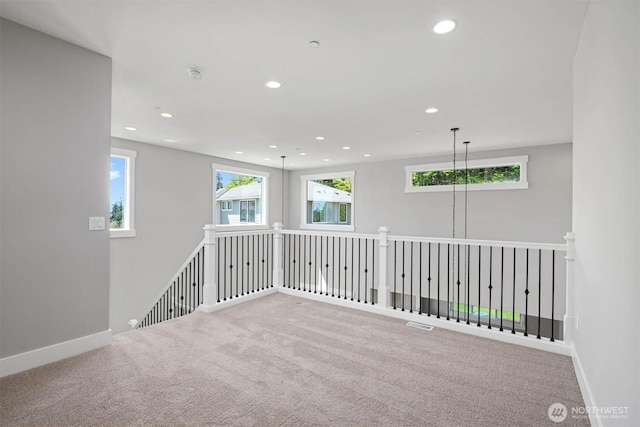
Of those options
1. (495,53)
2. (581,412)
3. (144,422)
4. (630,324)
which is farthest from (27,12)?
(581,412)

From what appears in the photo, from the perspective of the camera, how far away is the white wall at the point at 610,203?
123cm

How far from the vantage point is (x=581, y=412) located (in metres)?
2.03

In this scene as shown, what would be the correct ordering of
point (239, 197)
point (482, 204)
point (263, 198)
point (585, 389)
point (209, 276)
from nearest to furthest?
point (585, 389)
point (209, 276)
point (482, 204)
point (239, 197)
point (263, 198)

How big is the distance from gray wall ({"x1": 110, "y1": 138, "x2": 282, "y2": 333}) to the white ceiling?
153 cm

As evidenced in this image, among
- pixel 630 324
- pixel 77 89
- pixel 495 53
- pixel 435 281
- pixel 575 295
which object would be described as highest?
pixel 495 53

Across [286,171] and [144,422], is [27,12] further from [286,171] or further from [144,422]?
[286,171]

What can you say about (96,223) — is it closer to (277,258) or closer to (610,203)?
(277,258)

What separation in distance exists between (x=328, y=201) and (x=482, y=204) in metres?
3.95

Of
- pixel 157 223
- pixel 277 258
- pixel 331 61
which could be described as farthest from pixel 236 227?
pixel 331 61

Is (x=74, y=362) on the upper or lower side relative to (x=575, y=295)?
lower

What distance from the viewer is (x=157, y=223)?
19.9 ft

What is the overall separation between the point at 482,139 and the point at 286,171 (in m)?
5.47

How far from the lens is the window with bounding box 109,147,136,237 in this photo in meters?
5.58

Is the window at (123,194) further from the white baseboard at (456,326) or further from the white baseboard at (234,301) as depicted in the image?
the white baseboard at (456,326)
